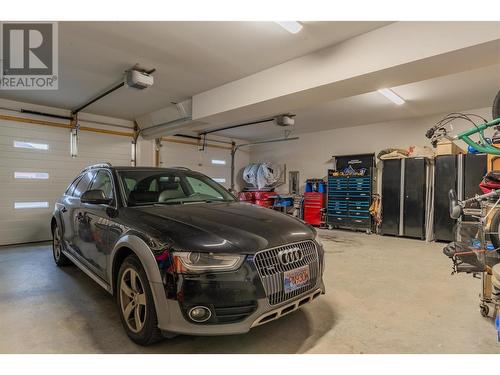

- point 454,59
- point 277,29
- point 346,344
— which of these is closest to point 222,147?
point 277,29

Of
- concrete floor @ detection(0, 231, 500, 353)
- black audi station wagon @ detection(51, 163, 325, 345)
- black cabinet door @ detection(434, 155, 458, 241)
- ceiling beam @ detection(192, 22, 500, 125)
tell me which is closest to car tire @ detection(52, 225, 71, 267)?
concrete floor @ detection(0, 231, 500, 353)

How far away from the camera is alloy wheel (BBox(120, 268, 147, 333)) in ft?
6.03

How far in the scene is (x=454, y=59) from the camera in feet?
8.70

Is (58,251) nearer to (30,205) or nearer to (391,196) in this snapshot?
(30,205)

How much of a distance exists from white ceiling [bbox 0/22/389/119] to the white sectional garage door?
1031 mm

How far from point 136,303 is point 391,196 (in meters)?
6.17

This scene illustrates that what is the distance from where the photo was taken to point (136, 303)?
1877 mm

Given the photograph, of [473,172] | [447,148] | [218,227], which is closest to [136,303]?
[218,227]

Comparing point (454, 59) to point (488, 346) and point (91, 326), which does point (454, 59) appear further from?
point (91, 326)

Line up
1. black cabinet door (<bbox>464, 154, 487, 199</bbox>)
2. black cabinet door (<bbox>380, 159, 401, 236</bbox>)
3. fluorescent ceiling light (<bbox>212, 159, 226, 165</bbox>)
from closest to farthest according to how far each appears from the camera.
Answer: black cabinet door (<bbox>464, 154, 487, 199</bbox>) → black cabinet door (<bbox>380, 159, 401, 236</bbox>) → fluorescent ceiling light (<bbox>212, 159, 226, 165</bbox>)

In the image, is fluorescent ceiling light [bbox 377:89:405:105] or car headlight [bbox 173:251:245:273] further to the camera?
fluorescent ceiling light [bbox 377:89:405:105]

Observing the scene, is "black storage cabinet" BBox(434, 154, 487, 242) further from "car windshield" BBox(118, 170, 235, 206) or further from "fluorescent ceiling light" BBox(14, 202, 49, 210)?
"fluorescent ceiling light" BBox(14, 202, 49, 210)

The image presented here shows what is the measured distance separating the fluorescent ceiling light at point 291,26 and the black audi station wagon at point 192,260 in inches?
72.5
